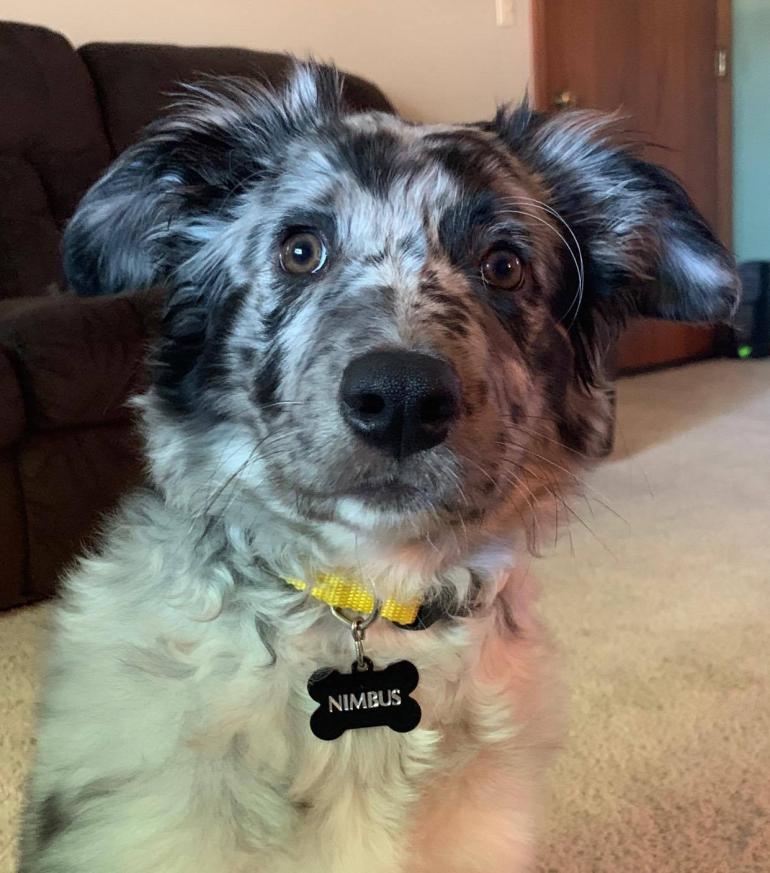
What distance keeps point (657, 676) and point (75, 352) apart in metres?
1.59

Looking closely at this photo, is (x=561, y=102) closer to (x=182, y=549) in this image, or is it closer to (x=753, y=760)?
(x=753, y=760)

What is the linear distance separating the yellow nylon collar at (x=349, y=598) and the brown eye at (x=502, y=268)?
1.57 feet

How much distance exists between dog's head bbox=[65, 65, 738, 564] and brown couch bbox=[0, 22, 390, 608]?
444 mm

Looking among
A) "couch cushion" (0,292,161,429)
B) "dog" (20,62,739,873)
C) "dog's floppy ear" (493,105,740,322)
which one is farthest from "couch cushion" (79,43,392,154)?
"dog" (20,62,739,873)

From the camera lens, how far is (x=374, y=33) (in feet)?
14.4

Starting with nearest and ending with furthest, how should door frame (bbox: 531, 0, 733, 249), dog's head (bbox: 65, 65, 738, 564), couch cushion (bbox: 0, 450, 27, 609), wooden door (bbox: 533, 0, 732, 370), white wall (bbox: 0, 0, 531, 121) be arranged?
1. dog's head (bbox: 65, 65, 738, 564)
2. couch cushion (bbox: 0, 450, 27, 609)
3. white wall (bbox: 0, 0, 531, 121)
4. wooden door (bbox: 533, 0, 732, 370)
5. door frame (bbox: 531, 0, 733, 249)

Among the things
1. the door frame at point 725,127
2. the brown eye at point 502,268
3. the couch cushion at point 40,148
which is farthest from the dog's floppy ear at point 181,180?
the door frame at point 725,127

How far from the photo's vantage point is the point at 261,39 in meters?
4.08

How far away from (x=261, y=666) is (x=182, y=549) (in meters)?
0.21

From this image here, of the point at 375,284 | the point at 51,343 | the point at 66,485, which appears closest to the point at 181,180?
the point at 375,284

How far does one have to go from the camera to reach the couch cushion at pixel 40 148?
3.05m

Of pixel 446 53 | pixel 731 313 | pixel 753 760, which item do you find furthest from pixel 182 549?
pixel 446 53

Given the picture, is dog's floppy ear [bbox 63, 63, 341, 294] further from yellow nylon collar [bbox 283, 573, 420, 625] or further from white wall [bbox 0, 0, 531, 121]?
white wall [bbox 0, 0, 531, 121]

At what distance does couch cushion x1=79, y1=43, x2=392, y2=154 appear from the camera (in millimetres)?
3455
